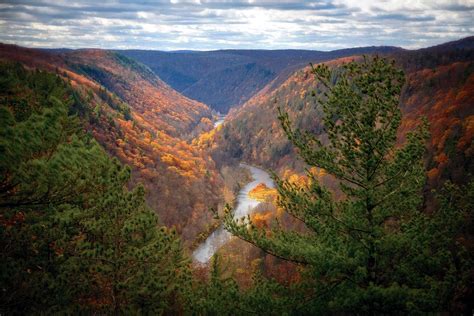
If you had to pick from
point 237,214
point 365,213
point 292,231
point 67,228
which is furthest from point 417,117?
point 67,228

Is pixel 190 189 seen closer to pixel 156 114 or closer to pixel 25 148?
pixel 25 148

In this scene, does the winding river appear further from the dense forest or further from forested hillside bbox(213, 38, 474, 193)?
the dense forest

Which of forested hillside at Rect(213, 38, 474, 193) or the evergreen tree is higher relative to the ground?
the evergreen tree

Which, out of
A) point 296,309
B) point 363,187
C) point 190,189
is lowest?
point 190,189

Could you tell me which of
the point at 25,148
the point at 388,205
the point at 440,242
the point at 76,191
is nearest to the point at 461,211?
the point at 440,242

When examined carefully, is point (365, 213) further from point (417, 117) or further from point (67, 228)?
point (417, 117)

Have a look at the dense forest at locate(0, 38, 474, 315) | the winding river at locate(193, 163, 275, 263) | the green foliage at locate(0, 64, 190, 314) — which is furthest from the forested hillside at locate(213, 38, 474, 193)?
the winding river at locate(193, 163, 275, 263)
